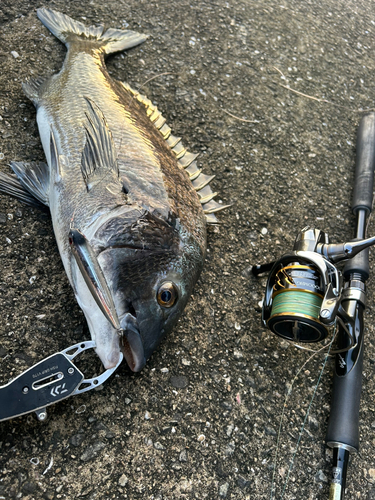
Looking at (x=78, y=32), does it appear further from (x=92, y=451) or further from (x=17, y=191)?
(x=92, y=451)

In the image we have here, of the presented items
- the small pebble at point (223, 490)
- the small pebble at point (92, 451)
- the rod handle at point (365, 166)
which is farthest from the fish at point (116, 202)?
the rod handle at point (365, 166)

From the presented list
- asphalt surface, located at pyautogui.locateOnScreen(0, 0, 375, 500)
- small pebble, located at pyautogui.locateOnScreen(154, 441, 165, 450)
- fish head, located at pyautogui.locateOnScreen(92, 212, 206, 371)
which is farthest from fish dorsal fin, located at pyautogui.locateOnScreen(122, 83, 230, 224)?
small pebble, located at pyautogui.locateOnScreen(154, 441, 165, 450)

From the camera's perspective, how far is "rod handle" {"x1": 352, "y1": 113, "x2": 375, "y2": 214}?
9.20 ft

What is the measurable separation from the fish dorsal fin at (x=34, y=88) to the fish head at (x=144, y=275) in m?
1.32

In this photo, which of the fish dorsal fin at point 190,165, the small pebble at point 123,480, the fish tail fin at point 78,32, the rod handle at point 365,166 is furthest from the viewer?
the fish tail fin at point 78,32

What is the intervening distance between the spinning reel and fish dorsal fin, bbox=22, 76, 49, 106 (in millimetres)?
1907

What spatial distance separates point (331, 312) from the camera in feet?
5.74

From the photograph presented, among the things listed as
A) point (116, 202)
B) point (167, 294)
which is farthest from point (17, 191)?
point (167, 294)

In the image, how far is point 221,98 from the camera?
3371mm

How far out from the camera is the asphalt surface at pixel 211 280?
1783mm

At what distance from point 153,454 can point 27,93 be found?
7.66 ft

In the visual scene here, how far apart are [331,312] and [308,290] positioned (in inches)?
8.0

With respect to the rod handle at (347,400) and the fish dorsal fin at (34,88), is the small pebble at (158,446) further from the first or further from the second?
the fish dorsal fin at (34,88)

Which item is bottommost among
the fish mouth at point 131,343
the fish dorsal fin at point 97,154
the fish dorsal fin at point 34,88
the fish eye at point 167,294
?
the fish mouth at point 131,343
